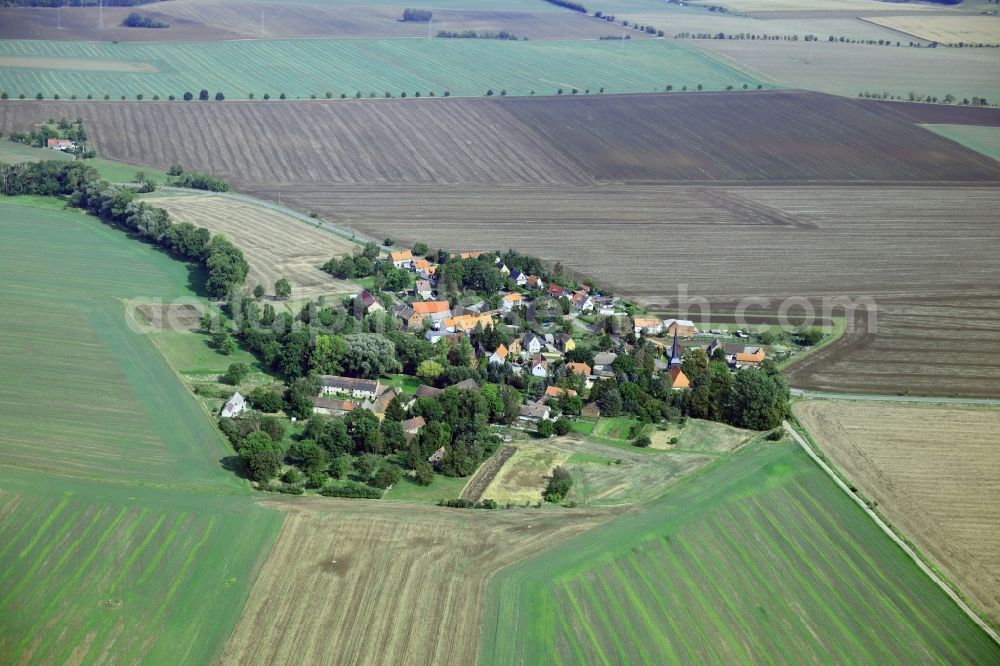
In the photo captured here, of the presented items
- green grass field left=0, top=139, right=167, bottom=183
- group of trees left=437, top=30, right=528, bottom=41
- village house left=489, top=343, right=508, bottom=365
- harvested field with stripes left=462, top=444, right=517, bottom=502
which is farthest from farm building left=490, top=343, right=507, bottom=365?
group of trees left=437, top=30, right=528, bottom=41

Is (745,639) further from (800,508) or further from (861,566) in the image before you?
(800,508)

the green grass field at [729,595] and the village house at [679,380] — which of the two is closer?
the green grass field at [729,595]

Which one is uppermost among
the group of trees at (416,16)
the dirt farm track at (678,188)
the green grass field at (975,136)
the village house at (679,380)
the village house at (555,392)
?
the group of trees at (416,16)

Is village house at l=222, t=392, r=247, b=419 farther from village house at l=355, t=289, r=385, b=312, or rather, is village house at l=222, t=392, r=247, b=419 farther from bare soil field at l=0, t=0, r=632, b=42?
bare soil field at l=0, t=0, r=632, b=42

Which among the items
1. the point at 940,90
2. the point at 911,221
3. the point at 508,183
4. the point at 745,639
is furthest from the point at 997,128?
the point at 745,639

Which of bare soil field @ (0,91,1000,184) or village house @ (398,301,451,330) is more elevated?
bare soil field @ (0,91,1000,184)

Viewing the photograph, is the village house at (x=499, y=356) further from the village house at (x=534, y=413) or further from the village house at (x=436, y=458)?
the village house at (x=436, y=458)

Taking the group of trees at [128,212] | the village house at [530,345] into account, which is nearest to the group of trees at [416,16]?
the group of trees at [128,212]
